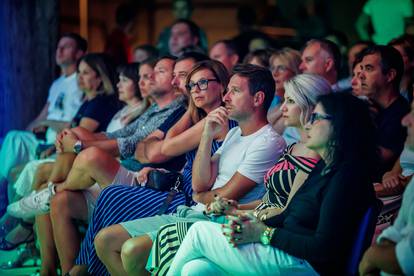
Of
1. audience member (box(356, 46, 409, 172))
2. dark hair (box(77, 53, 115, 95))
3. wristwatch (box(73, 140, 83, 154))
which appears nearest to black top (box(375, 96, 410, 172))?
audience member (box(356, 46, 409, 172))

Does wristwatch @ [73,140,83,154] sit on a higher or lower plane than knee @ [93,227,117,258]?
higher

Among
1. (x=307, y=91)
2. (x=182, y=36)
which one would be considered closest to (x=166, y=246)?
(x=307, y=91)

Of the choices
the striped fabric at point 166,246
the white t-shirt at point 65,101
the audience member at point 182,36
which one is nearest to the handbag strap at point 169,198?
the striped fabric at point 166,246

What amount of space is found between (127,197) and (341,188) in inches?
75.0

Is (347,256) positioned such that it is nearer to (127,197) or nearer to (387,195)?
(387,195)

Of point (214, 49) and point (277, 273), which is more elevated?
point (214, 49)

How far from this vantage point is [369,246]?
378 cm

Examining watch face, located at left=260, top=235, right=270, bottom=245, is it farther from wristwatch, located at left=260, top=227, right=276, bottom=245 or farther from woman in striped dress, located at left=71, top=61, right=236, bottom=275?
woman in striped dress, located at left=71, top=61, right=236, bottom=275

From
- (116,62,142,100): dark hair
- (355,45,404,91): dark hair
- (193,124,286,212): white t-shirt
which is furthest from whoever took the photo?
(116,62,142,100): dark hair

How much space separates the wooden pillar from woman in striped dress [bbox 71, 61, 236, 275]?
2831mm

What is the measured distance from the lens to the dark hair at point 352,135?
147 inches

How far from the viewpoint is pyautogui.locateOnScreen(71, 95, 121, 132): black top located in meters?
6.89

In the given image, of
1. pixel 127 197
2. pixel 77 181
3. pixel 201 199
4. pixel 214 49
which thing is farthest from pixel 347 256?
pixel 214 49

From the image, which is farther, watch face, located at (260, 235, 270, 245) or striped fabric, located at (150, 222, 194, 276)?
striped fabric, located at (150, 222, 194, 276)
